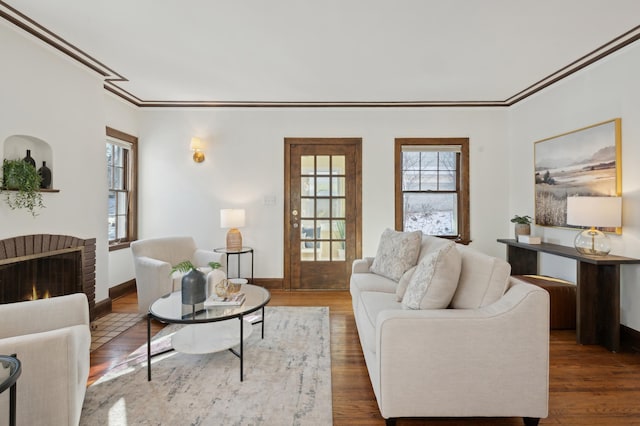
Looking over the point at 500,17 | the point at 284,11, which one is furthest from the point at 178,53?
the point at 500,17

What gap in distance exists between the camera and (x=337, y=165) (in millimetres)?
4676

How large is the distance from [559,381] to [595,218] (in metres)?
1.42

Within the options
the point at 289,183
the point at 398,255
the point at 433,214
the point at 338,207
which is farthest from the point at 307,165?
the point at 398,255

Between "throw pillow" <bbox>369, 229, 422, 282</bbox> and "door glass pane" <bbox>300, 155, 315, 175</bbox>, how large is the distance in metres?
1.78

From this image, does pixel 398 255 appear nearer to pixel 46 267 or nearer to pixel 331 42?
pixel 331 42

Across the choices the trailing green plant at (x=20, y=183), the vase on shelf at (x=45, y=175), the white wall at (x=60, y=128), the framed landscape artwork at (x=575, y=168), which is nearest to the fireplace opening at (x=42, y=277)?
the white wall at (x=60, y=128)

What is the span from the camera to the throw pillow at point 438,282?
187 cm

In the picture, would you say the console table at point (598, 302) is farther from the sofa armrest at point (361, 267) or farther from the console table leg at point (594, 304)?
the sofa armrest at point (361, 267)

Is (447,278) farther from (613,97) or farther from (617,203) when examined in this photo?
(613,97)

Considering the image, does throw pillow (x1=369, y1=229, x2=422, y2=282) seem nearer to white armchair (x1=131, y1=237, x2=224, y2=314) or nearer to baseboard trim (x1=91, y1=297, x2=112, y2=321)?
white armchair (x1=131, y1=237, x2=224, y2=314)

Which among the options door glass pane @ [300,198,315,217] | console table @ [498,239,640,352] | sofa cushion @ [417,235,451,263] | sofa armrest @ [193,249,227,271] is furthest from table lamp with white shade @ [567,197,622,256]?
sofa armrest @ [193,249,227,271]

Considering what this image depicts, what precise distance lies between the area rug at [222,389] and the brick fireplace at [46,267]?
1.06m

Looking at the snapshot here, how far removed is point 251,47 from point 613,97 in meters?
3.35

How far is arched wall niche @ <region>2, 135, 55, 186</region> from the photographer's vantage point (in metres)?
2.65
